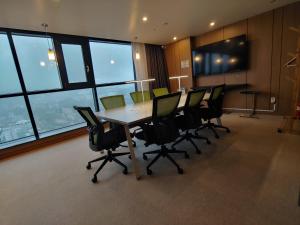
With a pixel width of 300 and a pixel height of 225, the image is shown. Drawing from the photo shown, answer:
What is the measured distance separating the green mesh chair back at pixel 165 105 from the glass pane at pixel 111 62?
332cm

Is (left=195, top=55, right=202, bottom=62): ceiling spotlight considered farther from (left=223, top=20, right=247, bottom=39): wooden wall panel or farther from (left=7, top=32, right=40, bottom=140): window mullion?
(left=7, top=32, right=40, bottom=140): window mullion

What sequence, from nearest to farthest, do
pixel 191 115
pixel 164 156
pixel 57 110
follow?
pixel 164 156 < pixel 191 115 < pixel 57 110

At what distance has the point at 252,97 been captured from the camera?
14.3 ft

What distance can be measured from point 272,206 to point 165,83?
5211 mm

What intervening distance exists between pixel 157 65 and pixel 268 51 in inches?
132

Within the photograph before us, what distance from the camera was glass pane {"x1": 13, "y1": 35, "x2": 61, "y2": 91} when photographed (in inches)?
141

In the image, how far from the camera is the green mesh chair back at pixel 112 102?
315 cm

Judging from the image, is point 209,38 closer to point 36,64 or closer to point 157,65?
point 157,65

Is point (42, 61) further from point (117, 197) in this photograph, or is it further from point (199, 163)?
point (199, 163)

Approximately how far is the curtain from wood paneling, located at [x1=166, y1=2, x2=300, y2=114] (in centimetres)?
212

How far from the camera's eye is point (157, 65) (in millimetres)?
5938

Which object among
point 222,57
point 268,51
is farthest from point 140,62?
point 268,51

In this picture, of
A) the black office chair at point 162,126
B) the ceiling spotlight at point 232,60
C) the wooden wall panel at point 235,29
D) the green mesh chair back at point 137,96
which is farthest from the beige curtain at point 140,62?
the black office chair at point 162,126

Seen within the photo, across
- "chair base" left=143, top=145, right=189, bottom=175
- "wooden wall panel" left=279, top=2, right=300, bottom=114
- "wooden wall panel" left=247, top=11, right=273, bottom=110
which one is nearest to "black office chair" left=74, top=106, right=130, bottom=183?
"chair base" left=143, top=145, right=189, bottom=175
